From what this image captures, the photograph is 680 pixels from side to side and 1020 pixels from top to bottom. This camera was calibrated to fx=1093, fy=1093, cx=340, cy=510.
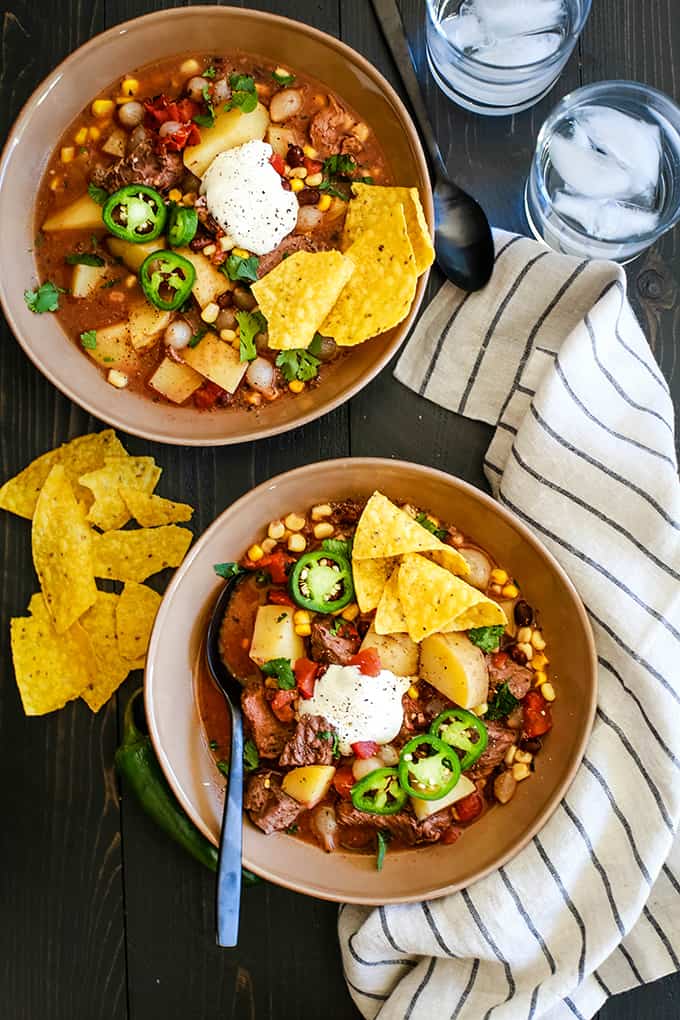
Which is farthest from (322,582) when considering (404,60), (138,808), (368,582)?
(404,60)

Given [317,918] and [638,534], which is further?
[317,918]

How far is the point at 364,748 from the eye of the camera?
11.3ft

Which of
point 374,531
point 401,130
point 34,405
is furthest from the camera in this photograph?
point 34,405

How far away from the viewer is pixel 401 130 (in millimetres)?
3617

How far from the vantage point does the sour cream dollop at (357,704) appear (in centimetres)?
340

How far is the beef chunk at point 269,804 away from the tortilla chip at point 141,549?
79 cm

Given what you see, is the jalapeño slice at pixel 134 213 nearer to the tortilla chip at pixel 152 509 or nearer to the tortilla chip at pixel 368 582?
the tortilla chip at pixel 152 509

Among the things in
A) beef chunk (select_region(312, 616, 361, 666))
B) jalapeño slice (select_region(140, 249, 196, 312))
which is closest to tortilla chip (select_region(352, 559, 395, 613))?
beef chunk (select_region(312, 616, 361, 666))

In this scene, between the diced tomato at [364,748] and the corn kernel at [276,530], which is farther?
the corn kernel at [276,530]

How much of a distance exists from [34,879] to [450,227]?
269cm

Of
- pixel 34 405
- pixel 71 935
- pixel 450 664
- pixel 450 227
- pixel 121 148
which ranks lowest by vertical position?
pixel 71 935

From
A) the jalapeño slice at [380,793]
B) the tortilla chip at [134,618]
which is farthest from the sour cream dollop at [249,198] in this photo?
the jalapeño slice at [380,793]

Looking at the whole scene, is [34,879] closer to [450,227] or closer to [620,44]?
[450,227]

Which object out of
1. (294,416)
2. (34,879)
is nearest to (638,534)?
(294,416)
